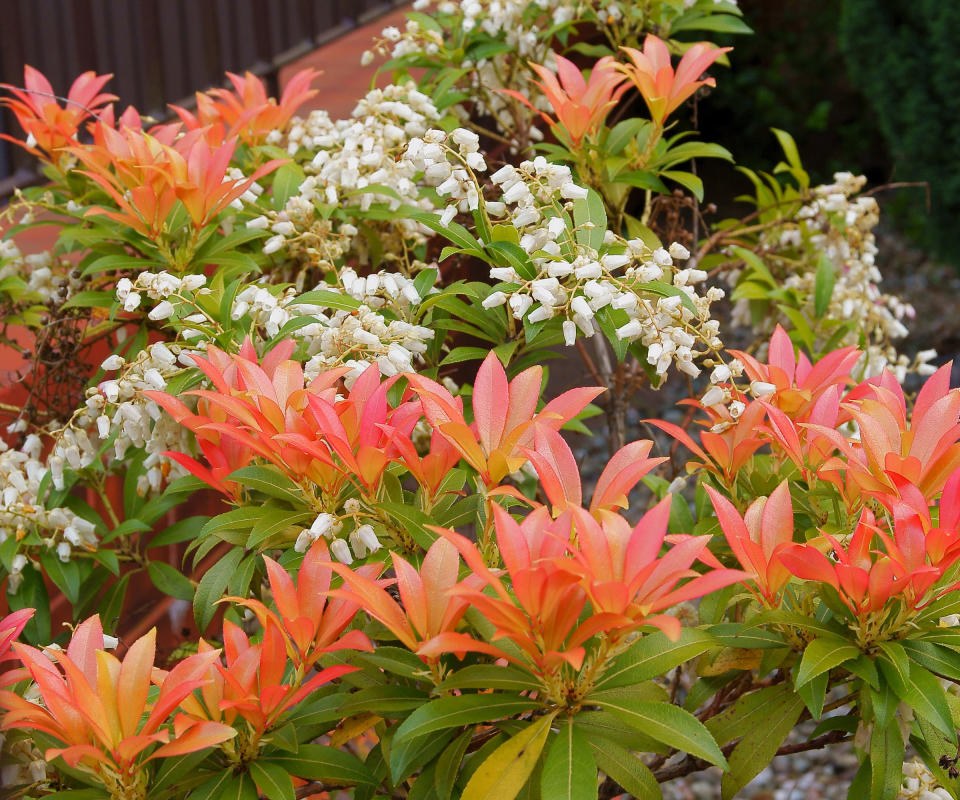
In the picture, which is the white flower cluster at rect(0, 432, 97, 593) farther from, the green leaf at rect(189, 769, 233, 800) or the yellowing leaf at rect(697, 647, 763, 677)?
the yellowing leaf at rect(697, 647, 763, 677)

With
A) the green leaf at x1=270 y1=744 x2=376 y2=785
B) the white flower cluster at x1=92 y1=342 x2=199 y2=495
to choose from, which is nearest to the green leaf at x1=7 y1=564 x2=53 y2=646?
the white flower cluster at x1=92 y1=342 x2=199 y2=495

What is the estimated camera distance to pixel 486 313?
4.92 feet

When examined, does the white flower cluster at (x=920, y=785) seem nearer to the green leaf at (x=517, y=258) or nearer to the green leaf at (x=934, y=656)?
the green leaf at (x=934, y=656)

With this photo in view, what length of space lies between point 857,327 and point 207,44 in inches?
90.2

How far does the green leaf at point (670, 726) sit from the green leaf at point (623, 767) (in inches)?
1.6

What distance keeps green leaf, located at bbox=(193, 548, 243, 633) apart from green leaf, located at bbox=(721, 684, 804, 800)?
0.63 metres

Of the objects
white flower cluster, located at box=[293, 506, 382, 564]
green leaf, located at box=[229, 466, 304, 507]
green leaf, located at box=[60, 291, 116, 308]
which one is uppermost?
green leaf, located at box=[60, 291, 116, 308]

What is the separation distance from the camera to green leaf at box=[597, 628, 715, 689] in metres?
1.04

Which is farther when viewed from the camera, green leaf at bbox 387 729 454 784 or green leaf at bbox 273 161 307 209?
green leaf at bbox 273 161 307 209

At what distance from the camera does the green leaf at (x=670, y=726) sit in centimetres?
98

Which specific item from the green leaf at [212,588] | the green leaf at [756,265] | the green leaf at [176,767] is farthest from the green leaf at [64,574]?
the green leaf at [756,265]

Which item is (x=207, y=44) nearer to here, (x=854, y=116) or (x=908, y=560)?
(x=908, y=560)

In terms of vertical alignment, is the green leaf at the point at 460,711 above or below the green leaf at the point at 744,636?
above

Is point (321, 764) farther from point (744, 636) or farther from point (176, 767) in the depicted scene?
point (744, 636)
